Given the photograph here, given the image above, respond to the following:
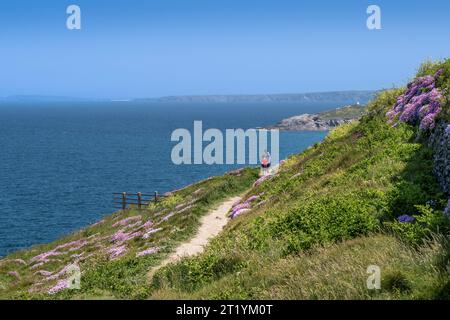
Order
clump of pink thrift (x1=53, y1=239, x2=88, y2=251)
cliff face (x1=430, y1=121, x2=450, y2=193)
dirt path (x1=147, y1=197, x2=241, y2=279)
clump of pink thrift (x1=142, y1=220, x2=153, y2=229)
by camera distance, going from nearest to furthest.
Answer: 1. cliff face (x1=430, y1=121, x2=450, y2=193)
2. dirt path (x1=147, y1=197, x2=241, y2=279)
3. clump of pink thrift (x1=142, y1=220, x2=153, y2=229)
4. clump of pink thrift (x1=53, y1=239, x2=88, y2=251)

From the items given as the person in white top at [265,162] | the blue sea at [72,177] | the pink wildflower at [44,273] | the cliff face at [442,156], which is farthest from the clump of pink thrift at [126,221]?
the cliff face at [442,156]

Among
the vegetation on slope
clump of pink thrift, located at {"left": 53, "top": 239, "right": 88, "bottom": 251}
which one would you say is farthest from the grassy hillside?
clump of pink thrift, located at {"left": 53, "top": 239, "right": 88, "bottom": 251}

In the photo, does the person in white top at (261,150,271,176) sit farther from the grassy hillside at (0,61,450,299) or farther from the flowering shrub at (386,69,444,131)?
the flowering shrub at (386,69,444,131)

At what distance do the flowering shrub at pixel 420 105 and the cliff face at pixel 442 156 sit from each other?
1986mm

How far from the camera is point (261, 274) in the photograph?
11719 millimetres

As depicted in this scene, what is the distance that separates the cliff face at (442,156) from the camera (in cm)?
1475

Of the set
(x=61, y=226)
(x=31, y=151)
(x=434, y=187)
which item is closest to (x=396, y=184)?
(x=434, y=187)

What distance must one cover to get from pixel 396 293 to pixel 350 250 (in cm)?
294

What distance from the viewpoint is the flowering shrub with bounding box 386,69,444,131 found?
20594 millimetres

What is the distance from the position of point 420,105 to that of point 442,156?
27.6ft

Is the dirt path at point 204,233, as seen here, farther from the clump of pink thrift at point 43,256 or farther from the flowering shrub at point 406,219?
the clump of pink thrift at point 43,256

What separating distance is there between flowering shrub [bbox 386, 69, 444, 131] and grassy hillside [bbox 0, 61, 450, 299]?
340 millimetres

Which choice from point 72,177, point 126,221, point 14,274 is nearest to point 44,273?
point 14,274
